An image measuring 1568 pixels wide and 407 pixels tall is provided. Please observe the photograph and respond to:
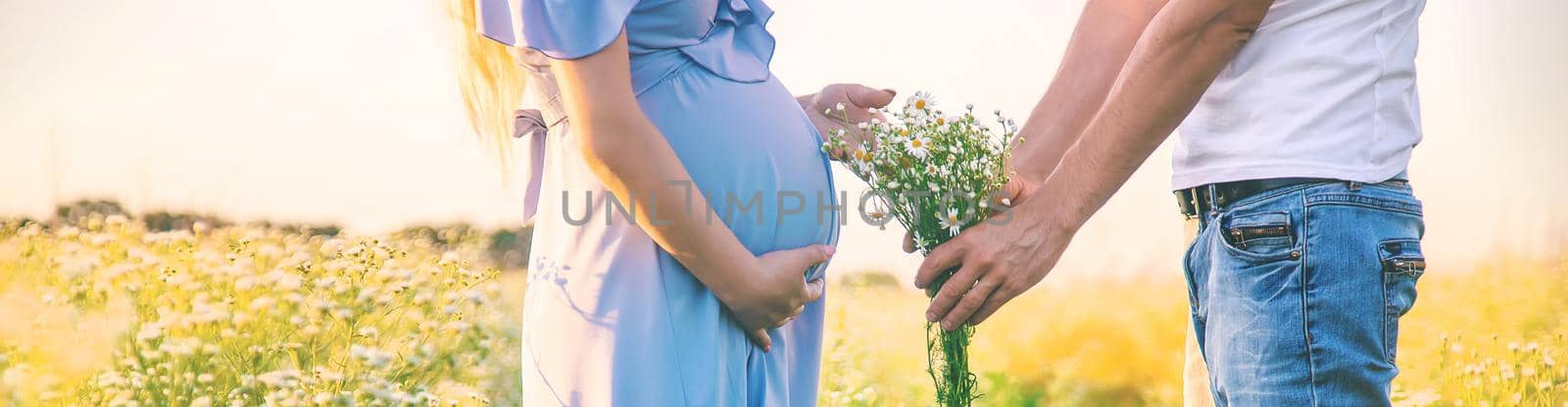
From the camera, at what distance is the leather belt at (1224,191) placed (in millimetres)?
1609

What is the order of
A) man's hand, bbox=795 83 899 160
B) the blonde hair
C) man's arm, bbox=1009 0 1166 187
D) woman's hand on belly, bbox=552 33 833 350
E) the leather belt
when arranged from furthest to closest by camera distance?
man's arm, bbox=1009 0 1166 187 → man's hand, bbox=795 83 899 160 → the blonde hair → the leather belt → woman's hand on belly, bbox=552 33 833 350

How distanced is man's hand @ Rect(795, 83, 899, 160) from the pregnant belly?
31 centimetres

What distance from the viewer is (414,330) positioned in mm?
3064

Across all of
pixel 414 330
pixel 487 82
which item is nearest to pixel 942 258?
pixel 487 82

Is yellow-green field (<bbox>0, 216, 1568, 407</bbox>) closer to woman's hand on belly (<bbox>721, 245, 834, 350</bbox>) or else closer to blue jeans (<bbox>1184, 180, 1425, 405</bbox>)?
woman's hand on belly (<bbox>721, 245, 834, 350</bbox>)


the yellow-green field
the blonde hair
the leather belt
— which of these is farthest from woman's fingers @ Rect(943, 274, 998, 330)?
the yellow-green field

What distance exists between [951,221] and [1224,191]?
438mm

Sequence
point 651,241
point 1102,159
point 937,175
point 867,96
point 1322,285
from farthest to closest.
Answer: point 867,96 < point 1102,159 < point 937,175 < point 651,241 < point 1322,285

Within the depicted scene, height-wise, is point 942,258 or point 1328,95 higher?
point 1328,95

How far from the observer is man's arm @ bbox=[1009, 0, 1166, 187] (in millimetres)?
2299

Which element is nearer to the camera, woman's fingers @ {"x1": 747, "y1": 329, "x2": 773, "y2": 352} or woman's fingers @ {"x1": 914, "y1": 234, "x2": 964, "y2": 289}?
woman's fingers @ {"x1": 747, "y1": 329, "x2": 773, "y2": 352}

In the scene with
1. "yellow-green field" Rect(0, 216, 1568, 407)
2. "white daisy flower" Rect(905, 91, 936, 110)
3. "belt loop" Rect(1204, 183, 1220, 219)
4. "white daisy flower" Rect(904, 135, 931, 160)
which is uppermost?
"white daisy flower" Rect(905, 91, 936, 110)

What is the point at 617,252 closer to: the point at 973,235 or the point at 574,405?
the point at 574,405

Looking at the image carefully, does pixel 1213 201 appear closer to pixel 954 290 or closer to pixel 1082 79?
pixel 954 290
